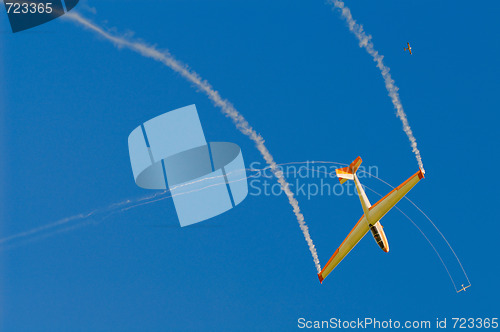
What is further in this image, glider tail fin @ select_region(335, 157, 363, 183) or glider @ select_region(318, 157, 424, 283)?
glider tail fin @ select_region(335, 157, 363, 183)

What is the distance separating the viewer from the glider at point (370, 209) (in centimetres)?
6931

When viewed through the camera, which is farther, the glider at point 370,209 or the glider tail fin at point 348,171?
the glider tail fin at point 348,171

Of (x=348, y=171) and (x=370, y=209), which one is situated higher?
(x=348, y=171)

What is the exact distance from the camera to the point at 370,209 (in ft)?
233

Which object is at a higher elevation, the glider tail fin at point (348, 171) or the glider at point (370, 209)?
the glider tail fin at point (348, 171)

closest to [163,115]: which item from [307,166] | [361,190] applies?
[307,166]

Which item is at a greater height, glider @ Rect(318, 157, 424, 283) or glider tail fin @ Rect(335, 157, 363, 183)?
glider tail fin @ Rect(335, 157, 363, 183)

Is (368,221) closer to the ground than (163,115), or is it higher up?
closer to the ground

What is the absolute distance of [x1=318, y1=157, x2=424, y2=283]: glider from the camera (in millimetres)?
69312

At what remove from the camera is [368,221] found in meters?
71.6

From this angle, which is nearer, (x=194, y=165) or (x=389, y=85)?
(x=389, y=85)

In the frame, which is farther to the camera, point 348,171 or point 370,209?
point 348,171

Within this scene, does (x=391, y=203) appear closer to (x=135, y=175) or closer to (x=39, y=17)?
(x=135, y=175)

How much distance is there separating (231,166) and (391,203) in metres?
15.1
